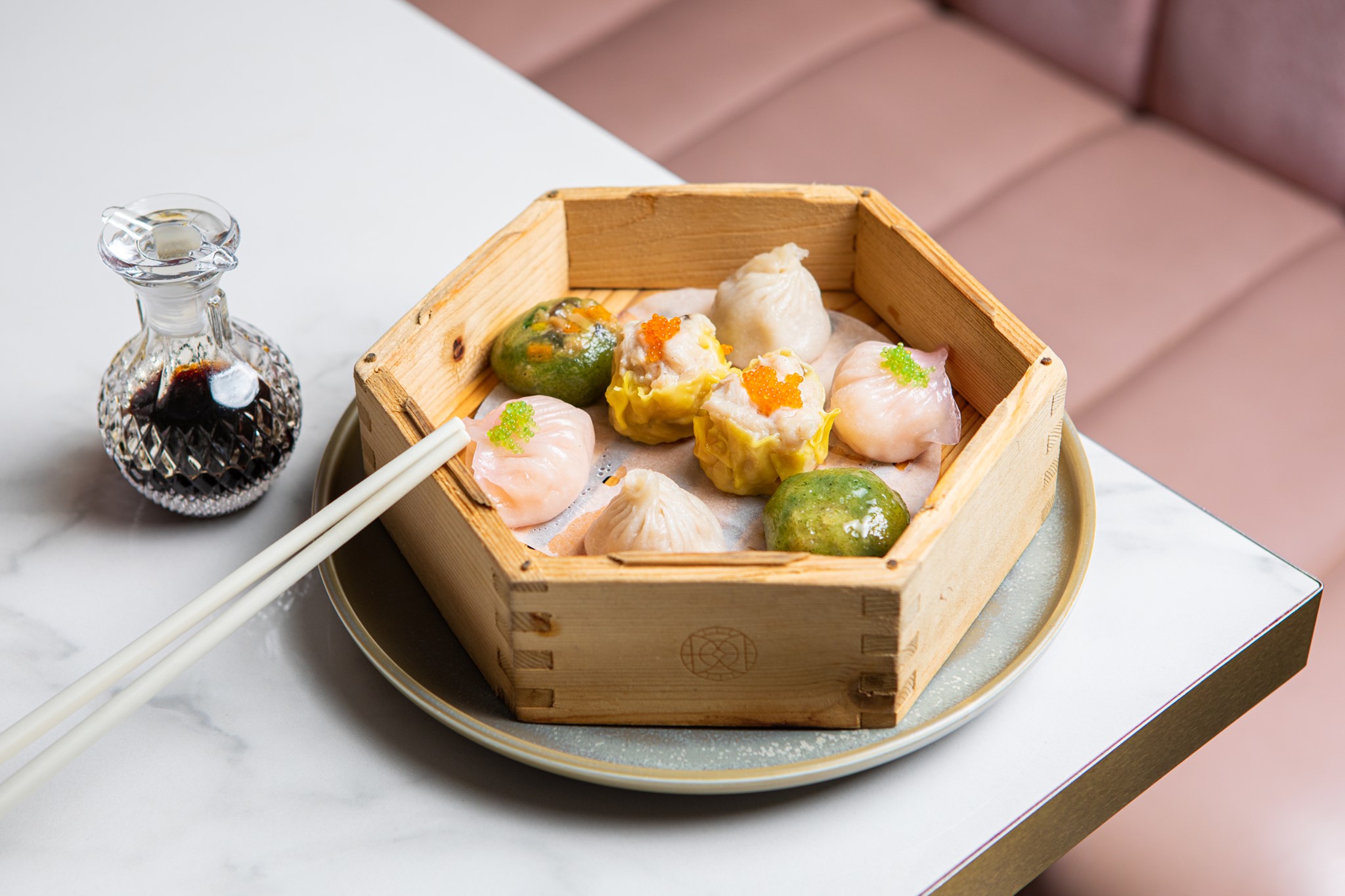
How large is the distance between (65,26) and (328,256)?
2.43 ft

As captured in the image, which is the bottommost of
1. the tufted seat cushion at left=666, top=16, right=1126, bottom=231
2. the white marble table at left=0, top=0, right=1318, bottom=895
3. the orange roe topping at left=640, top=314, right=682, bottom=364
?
the tufted seat cushion at left=666, top=16, right=1126, bottom=231

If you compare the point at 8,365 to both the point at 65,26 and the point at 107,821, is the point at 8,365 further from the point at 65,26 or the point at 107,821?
the point at 65,26

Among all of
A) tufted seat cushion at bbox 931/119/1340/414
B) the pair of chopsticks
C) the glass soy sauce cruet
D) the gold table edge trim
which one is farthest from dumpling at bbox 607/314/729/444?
tufted seat cushion at bbox 931/119/1340/414

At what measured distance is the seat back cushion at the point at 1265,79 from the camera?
2.16 m

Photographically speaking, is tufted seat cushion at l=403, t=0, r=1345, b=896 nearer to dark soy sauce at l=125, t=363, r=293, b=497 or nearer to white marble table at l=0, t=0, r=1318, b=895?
white marble table at l=0, t=0, r=1318, b=895

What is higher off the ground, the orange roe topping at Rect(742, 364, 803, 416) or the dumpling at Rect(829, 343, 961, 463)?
the orange roe topping at Rect(742, 364, 803, 416)

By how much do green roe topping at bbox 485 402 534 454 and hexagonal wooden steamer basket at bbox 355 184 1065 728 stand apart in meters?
0.09

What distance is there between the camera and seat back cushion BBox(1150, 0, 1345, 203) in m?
2.16

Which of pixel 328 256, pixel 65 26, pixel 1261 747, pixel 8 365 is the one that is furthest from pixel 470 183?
pixel 1261 747

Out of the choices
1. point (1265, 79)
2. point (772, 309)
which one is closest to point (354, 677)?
point (772, 309)

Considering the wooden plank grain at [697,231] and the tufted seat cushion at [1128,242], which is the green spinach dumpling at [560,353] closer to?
the wooden plank grain at [697,231]

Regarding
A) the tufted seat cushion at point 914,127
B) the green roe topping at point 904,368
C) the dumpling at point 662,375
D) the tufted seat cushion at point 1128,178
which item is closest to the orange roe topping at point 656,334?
the dumpling at point 662,375

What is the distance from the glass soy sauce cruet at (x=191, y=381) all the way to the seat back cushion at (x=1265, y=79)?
1.76 metres

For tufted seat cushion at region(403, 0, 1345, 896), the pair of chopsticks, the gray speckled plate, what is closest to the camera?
the pair of chopsticks
